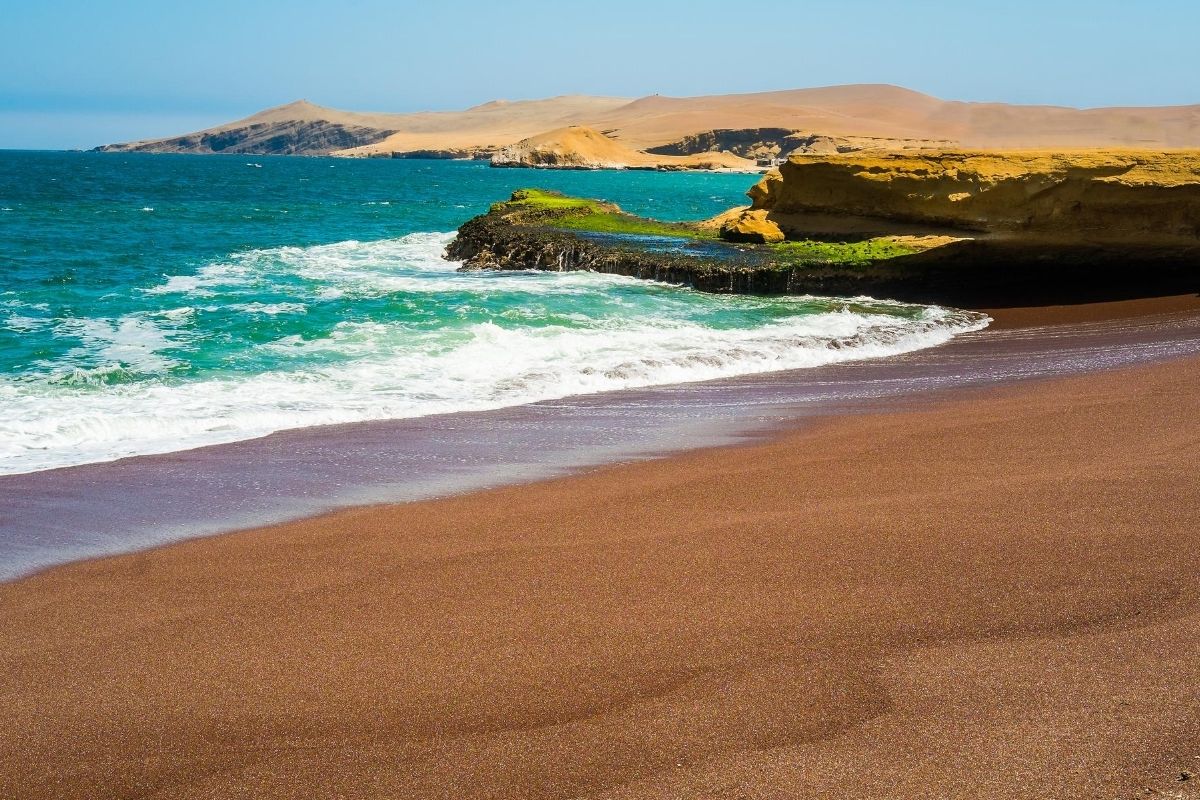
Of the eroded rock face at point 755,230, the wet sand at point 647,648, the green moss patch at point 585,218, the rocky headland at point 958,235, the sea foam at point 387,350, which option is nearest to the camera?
the wet sand at point 647,648

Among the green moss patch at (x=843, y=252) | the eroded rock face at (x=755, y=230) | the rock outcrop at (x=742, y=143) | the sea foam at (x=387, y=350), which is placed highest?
the rock outcrop at (x=742, y=143)

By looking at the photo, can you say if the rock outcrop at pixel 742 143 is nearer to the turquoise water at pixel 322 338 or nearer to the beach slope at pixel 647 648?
the turquoise water at pixel 322 338

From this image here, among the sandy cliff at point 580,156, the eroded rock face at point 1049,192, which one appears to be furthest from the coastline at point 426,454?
the sandy cliff at point 580,156

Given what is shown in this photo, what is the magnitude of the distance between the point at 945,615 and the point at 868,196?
17.8 meters

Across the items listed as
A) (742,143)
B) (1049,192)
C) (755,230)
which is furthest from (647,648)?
(742,143)

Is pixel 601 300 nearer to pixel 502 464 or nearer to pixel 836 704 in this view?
pixel 502 464

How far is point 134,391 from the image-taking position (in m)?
11.2

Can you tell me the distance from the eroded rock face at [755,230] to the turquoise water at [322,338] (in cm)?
403

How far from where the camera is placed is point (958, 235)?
64.2 ft

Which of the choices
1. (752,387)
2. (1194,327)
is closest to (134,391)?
(752,387)

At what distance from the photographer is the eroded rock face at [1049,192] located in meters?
17.7

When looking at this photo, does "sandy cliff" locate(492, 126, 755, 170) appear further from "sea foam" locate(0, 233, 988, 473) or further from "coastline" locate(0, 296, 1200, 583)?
"coastline" locate(0, 296, 1200, 583)

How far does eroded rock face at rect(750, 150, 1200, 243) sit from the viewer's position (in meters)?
17.7

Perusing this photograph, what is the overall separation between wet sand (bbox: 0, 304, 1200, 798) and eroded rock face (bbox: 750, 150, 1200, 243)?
40.6 feet
